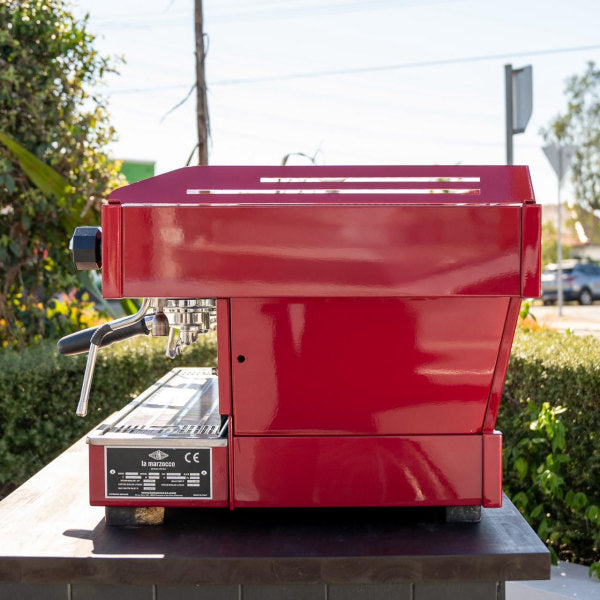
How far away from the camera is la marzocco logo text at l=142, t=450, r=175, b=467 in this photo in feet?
4.55

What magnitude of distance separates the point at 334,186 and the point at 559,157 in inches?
306

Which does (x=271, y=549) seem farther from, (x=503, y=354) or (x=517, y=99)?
(x=517, y=99)

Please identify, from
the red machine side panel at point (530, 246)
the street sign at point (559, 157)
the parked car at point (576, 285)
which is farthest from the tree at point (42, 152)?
the parked car at point (576, 285)

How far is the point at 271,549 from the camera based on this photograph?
4.38 ft

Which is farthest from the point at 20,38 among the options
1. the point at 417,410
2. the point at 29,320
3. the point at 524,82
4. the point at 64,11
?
A: the point at 417,410

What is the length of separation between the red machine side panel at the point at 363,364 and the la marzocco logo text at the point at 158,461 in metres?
0.15

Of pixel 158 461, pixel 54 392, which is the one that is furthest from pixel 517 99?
pixel 158 461

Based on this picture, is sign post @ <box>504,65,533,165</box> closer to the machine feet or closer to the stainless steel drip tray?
the stainless steel drip tray

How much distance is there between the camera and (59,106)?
438 centimetres

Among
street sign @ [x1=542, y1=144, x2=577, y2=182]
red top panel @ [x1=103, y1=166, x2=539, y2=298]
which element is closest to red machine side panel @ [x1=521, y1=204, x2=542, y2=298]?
red top panel @ [x1=103, y1=166, x2=539, y2=298]

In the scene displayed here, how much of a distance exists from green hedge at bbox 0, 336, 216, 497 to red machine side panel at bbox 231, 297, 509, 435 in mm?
2417

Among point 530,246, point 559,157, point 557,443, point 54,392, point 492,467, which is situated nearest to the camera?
point 530,246

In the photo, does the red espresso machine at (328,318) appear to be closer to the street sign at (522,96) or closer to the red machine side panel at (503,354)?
the red machine side panel at (503,354)

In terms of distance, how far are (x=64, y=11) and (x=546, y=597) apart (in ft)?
13.0
